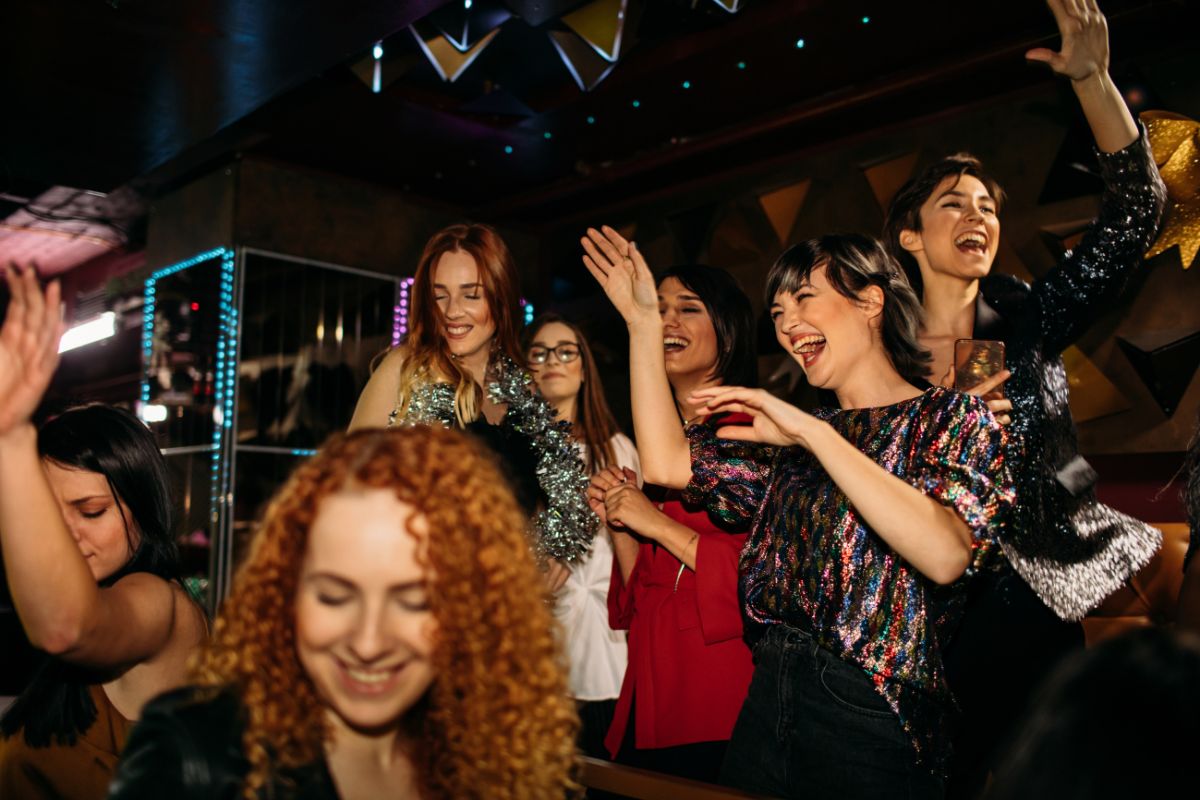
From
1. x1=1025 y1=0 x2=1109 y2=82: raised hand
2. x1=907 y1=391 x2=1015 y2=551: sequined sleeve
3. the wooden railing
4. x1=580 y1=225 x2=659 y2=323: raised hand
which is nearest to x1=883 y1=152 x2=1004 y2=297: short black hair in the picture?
x1=1025 y1=0 x2=1109 y2=82: raised hand

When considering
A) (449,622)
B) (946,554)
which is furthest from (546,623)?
(946,554)

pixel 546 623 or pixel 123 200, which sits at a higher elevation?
pixel 123 200

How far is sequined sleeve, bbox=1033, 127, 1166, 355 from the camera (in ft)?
8.67

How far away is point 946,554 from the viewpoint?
1.56 metres

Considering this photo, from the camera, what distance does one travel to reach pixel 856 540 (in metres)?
1.76

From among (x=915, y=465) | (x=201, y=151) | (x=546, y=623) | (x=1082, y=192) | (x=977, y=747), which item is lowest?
(x=977, y=747)

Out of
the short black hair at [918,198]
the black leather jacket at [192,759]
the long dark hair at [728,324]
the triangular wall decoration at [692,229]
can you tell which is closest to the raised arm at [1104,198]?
the short black hair at [918,198]

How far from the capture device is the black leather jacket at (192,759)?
3.26 feet

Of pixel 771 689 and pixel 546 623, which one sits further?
pixel 771 689

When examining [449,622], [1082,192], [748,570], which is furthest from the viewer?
[1082,192]

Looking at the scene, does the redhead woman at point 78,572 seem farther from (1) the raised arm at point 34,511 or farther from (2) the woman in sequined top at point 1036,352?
(2) the woman in sequined top at point 1036,352

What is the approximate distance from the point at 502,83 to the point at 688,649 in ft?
11.2

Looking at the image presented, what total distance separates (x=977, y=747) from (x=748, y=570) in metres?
0.99

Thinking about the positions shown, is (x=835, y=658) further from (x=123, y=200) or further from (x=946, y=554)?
(x=123, y=200)
